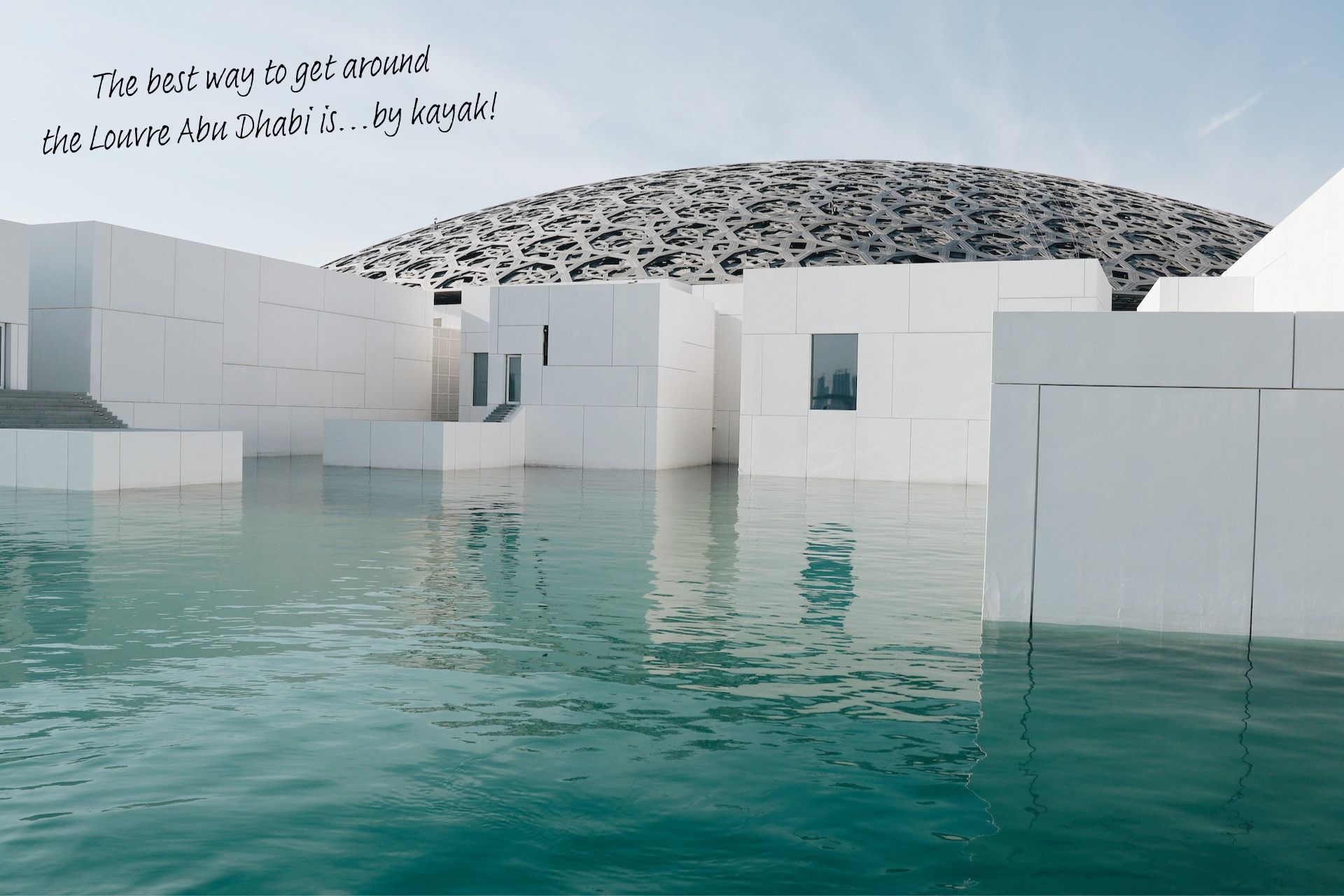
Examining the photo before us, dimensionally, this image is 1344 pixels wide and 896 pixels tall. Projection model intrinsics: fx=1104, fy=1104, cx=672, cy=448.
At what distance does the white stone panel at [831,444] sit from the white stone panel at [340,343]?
14.5 m

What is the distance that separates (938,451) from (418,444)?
11436mm

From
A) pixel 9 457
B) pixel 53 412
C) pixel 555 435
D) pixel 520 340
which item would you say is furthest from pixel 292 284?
pixel 9 457

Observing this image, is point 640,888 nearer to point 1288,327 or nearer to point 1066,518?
point 1066,518

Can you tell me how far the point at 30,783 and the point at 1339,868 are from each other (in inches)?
189

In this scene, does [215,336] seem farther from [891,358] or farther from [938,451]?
[938,451]

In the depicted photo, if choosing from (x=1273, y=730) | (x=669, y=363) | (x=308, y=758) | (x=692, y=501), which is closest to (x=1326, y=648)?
(x=1273, y=730)

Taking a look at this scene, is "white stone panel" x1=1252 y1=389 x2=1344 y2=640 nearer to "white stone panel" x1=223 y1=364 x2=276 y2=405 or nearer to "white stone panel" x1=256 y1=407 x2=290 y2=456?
"white stone panel" x1=223 y1=364 x2=276 y2=405

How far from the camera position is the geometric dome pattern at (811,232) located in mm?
→ 38594

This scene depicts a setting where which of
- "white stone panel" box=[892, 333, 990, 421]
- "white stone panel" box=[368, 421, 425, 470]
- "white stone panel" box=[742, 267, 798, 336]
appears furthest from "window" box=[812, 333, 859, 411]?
"white stone panel" box=[368, 421, 425, 470]

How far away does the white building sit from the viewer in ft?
24.1

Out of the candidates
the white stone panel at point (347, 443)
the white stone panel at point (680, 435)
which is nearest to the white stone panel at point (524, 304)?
the white stone panel at point (680, 435)

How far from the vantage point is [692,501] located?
17.6 m

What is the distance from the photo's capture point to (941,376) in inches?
933

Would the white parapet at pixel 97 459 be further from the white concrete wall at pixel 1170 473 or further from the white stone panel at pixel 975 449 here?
the white stone panel at pixel 975 449
